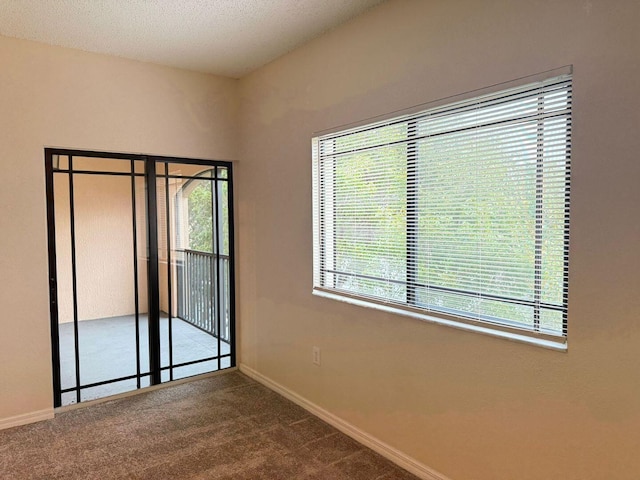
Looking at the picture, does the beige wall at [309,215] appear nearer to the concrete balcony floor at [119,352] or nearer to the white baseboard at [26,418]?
the white baseboard at [26,418]

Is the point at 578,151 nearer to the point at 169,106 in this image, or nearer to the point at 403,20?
the point at 403,20

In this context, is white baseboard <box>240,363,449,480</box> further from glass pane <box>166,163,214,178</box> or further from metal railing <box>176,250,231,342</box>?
glass pane <box>166,163,214,178</box>

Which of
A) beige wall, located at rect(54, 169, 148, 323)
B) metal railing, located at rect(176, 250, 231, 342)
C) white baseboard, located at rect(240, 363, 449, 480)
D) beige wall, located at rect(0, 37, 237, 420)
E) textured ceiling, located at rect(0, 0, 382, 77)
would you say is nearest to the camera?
white baseboard, located at rect(240, 363, 449, 480)

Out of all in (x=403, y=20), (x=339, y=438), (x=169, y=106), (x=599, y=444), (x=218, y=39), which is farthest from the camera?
(x=169, y=106)

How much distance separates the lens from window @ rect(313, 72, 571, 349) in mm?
1857

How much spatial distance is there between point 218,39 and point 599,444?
3.09 meters

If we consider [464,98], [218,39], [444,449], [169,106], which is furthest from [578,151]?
[169,106]

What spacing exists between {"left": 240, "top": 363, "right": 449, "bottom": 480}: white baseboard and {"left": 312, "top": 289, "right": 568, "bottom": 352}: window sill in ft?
2.59

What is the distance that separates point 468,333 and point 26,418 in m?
2.98

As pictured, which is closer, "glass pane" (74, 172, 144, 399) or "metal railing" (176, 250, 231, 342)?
"glass pane" (74, 172, 144, 399)

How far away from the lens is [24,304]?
3.05m

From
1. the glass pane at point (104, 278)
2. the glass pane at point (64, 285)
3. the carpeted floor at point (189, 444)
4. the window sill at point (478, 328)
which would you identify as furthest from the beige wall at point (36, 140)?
the window sill at point (478, 328)

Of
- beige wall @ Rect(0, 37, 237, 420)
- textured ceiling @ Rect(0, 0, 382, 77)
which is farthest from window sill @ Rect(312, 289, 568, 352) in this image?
beige wall @ Rect(0, 37, 237, 420)

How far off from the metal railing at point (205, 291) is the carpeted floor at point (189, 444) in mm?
674
